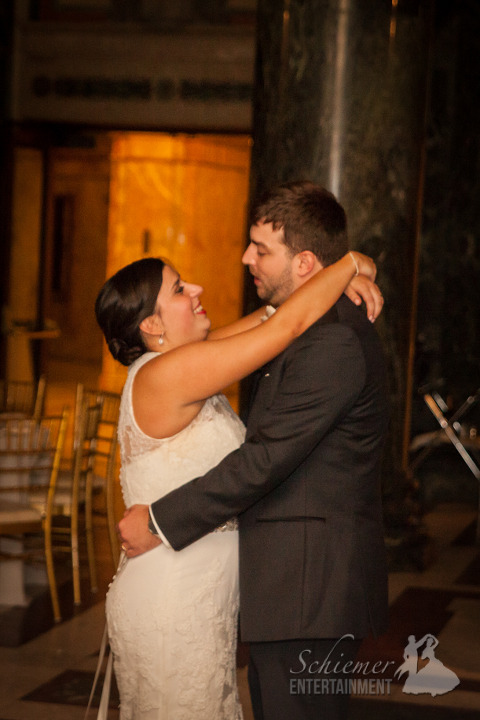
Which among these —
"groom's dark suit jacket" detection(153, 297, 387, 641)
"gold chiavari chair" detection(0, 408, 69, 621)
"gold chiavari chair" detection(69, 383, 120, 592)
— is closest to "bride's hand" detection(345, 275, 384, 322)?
"groom's dark suit jacket" detection(153, 297, 387, 641)

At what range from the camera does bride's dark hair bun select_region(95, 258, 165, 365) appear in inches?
94.7

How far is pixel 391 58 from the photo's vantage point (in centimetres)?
505

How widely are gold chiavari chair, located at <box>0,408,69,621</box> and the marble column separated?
63.2 inches

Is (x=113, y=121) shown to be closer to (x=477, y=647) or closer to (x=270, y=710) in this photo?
(x=477, y=647)

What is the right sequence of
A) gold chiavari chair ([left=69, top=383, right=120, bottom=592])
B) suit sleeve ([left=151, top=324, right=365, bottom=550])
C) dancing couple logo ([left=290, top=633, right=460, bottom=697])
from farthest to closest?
gold chiavari chair ([left=69, top=383, right=120, bottom=592]) < dancing couple logo ([left=290, top=633, right=460, bottom=697]) < suit sleeve ([left=151, top=324, right=365, bottom=550])

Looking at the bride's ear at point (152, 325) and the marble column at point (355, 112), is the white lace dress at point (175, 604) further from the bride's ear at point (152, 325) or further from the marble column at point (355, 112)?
the marble column at point (355, 112)

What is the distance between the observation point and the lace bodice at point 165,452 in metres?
2.36

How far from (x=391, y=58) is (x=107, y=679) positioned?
357 cm

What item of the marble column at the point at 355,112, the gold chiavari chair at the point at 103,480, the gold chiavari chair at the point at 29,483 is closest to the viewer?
the gold chiavari chair at the point at 29,483

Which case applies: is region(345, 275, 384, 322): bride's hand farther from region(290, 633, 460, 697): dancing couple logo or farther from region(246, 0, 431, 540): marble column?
region(246, 0, 431, 540): marble column

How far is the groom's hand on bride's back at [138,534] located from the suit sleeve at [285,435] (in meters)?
0.08

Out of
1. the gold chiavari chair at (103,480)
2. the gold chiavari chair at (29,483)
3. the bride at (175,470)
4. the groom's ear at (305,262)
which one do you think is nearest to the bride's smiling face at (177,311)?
the bride at (175,470)

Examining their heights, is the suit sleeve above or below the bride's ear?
below

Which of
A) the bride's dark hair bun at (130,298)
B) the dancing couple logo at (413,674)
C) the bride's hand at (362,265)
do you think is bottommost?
the dancing couple logo at (413,674)
